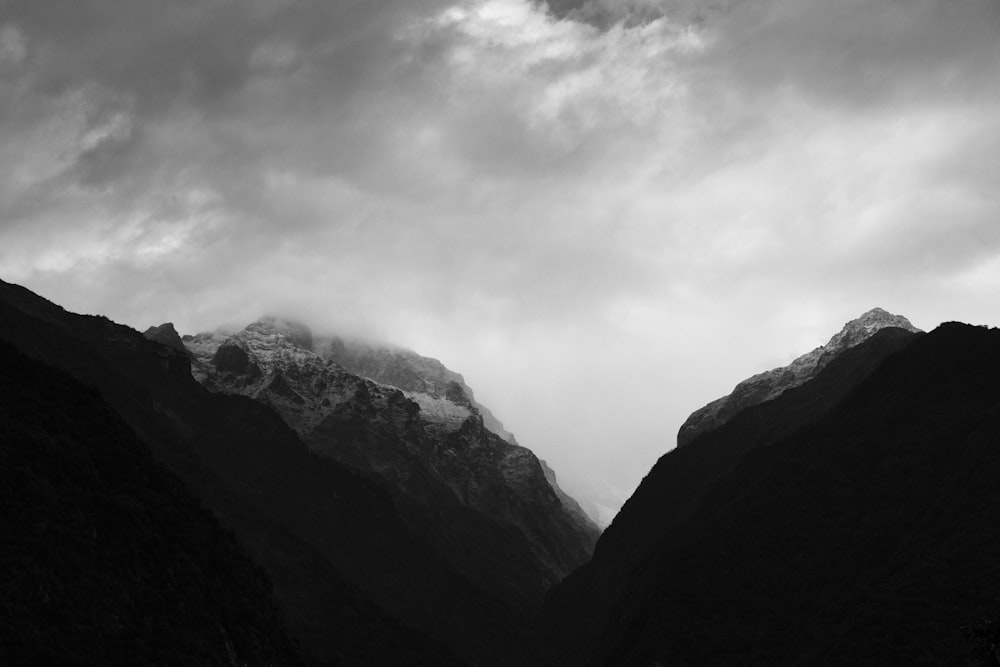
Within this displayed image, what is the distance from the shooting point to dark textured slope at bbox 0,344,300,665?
11288 cm

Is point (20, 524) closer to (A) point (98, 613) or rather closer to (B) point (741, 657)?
(A) point (98, 613)

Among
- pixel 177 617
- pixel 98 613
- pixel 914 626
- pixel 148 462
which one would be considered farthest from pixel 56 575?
pixel 914 626

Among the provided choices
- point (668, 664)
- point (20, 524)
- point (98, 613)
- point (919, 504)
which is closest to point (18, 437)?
point (20, 524)

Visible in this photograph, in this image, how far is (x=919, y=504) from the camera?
197625mm

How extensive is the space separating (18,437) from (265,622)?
133 feet

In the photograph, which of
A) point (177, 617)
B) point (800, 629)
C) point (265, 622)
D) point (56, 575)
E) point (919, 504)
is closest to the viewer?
point (56, 575)

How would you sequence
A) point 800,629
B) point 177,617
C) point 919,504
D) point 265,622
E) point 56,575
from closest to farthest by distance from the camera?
1. point 56,575
2. point 177,617
3. point 265,622
4. point 800,629
5. point 919,504

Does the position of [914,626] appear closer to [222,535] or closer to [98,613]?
[222,535]

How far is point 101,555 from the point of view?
126625 millimetres

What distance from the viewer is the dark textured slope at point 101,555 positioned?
112875 mm

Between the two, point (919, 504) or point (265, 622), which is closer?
point (265, 622)

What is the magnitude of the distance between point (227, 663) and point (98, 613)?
63.8 ft

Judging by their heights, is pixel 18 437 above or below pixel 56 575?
above

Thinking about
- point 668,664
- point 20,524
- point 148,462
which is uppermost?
point 148,462
